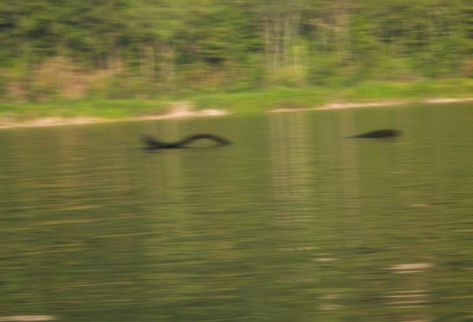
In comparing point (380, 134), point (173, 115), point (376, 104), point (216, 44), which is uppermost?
point (380, 134)

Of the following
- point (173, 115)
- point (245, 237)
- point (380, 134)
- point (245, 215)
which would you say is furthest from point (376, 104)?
point (245, 237)

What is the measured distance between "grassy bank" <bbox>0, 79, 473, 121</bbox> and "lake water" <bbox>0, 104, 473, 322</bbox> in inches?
702

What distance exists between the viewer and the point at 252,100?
113ft

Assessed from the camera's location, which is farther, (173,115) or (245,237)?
(173,115)

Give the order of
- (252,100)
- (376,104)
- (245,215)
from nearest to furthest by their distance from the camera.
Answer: (245,215), (376,104), (252,100)

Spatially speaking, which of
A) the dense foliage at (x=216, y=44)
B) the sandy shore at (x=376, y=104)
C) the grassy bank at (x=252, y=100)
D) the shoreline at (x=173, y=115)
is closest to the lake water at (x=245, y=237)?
the shoreline at (x=173, y=115)

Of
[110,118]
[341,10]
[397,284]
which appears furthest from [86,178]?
[341,10]

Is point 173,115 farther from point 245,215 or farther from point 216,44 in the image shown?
point 245,215

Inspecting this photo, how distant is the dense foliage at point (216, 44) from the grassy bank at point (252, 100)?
4.36 feet

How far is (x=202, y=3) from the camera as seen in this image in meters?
38.6

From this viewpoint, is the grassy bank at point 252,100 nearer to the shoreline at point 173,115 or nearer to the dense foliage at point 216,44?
the shoreline at point 173,115

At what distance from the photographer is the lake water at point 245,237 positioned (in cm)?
581

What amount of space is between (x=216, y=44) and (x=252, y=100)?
4.73 meters

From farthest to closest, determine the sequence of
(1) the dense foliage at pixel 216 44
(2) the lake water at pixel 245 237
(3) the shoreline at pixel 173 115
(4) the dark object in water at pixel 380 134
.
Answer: (1) the dense foliage at pixel 216 44, (3) the shoreline at pixel 173 115, (4) the dark object in water at pixel 380 134, (2) the lake water at pixel 245 237
